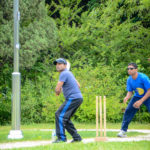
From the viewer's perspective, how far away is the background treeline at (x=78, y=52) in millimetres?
15984

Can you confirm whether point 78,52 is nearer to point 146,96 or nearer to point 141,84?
point 141,84

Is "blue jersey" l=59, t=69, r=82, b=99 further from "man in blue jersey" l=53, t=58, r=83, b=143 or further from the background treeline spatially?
the background treeline

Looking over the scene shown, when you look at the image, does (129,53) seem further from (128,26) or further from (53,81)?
(53,81)

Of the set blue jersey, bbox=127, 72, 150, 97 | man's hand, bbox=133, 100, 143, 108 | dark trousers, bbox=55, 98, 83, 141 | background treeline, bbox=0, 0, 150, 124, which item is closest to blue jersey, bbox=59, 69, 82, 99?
dark trousers, bbox=55, 98, 83, 141

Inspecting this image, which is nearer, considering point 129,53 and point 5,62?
point 5,62

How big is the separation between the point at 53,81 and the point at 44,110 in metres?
1.61

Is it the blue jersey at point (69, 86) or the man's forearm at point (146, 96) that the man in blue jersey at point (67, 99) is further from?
the man's forearm at point (146, 96)

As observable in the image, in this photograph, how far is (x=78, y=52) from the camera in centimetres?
1845

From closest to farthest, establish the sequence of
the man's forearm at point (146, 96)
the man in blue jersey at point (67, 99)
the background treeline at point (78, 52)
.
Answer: the man in blue jersey at point (67, 99) → the man's forearm at point (146, 96) → the background treeline at point (78, 52)

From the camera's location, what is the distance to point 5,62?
1639 cm

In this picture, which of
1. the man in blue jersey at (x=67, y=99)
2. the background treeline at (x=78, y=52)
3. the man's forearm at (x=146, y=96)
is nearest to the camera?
the man in blue jersey at (x=67, y=99)

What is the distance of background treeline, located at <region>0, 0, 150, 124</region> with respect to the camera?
52.4 ft

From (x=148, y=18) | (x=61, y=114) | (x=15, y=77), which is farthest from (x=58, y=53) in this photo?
(x=61, y=114)

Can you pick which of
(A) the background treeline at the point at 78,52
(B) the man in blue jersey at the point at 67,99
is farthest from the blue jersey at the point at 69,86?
(A) the background treeline at the point at 78,52
